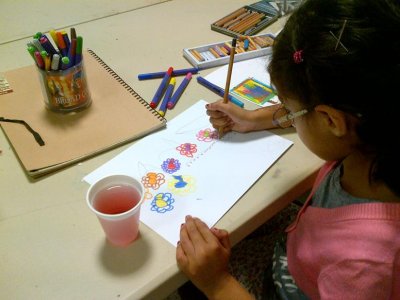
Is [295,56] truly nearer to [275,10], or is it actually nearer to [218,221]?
[218,221]

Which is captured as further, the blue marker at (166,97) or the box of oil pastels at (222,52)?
the box of oil pastels at (222,52)

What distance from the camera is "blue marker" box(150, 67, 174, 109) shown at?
2.72ft

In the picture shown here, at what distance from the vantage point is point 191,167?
27.6 inches

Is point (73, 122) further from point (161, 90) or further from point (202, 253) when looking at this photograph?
point (202, 253)

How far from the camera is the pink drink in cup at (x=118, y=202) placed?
554 mm

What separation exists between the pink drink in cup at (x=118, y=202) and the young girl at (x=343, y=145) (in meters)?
0.08

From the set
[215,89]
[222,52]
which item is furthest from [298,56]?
[222,52]

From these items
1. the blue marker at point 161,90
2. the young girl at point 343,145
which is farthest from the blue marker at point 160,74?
the young girl at point 343,145

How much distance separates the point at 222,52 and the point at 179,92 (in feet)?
0.62

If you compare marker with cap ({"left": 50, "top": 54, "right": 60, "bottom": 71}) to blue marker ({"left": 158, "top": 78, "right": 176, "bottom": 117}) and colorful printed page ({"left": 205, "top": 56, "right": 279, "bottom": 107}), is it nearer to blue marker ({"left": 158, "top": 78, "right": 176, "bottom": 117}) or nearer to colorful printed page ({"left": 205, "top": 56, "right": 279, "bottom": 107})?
blue marker ({"left": 158, "top": 78, "right": 176, "bottom": 117})

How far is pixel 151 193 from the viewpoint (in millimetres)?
655

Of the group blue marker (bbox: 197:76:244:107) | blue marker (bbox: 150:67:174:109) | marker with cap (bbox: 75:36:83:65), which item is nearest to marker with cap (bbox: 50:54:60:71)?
marker with cap (bbox: 75:36:83:65)

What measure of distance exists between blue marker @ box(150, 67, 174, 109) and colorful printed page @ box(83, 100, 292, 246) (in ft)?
0.20

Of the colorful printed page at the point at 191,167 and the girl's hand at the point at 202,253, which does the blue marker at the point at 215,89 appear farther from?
the girl's hand at the point at 202,253
